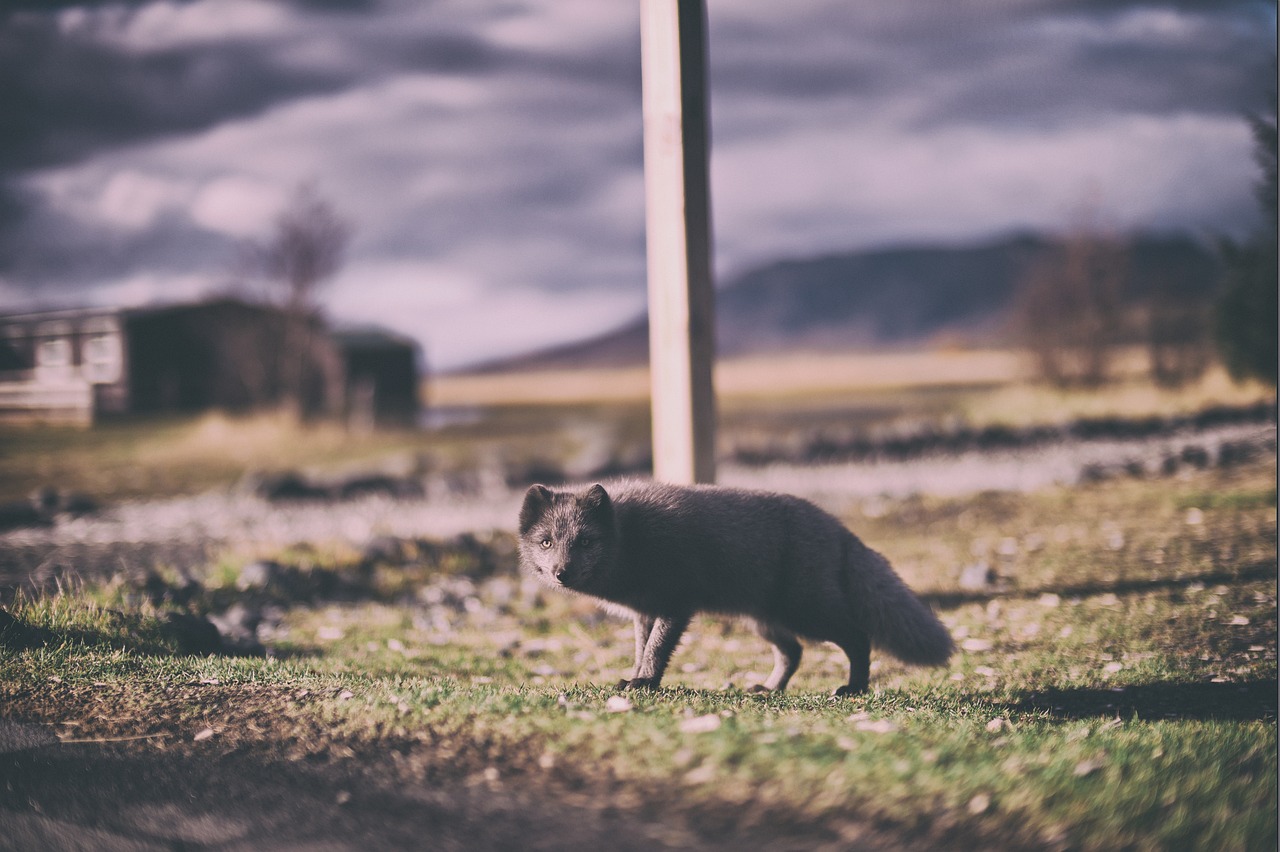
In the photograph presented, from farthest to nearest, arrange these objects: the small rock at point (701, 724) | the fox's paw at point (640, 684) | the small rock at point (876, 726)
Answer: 1. the fox's paw at point (640, 684)
2. the small rock at point (876, 726)
3. the small rock at point (701, 724)

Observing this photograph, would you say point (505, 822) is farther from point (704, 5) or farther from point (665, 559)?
point (704, 5)

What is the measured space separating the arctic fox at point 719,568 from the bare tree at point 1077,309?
67.0ft

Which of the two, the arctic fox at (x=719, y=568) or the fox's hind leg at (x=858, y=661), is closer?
the arctic fox at (x=719, y=568)

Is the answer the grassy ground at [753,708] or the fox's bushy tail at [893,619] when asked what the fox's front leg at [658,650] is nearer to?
the grassy ground at [753,708]

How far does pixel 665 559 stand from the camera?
4.67 metres

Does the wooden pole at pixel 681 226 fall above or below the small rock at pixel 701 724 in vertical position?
above

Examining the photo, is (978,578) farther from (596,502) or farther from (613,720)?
(613,720)

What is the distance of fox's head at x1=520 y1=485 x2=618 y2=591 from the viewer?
4.52m

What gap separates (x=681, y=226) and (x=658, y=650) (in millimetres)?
2926

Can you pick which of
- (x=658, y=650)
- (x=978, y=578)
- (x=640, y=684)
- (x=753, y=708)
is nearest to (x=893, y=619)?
(x=753, y=708)

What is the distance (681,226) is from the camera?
6.15 meters

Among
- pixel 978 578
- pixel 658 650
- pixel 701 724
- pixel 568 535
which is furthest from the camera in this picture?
pixel 978 578

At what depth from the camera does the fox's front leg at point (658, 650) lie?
4.68 meters

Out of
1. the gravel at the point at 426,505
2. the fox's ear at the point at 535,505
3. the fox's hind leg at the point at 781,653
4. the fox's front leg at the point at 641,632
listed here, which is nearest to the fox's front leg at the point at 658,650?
the fox's front leg at the point at 641,632
